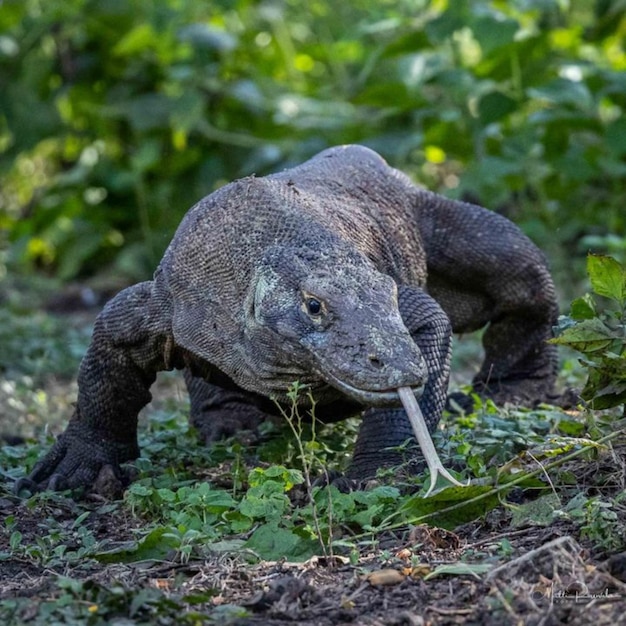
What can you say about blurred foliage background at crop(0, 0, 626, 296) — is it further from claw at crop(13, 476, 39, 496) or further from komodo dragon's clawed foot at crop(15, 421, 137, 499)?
claw at crop(13, 476, 39, 496)

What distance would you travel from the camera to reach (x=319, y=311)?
14.4ft

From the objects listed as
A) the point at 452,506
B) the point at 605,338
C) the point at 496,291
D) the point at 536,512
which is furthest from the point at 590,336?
the point at 496,291

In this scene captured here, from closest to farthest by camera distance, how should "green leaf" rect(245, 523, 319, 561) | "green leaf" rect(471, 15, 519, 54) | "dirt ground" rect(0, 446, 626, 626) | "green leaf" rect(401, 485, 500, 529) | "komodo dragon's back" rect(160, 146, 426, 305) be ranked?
1. "dirt ground" rect(0, 446, 626, 626)
2. "green leaf" rect(245, 523, 319, 561)
3. "green leaf" rect(401, 485, 500, 529)
4. "komodo dragon's back" rect(160, 146, 426, 305)
5. "green leaf" rect(471, 15, 519, 54)

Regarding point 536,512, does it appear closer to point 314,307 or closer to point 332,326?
point 332,326

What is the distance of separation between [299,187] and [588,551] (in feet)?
7.58

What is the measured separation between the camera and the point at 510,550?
3.65 m

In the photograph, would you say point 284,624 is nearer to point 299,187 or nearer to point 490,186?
point 299,187

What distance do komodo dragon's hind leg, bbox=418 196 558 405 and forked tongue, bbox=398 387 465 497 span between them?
6.39 ft

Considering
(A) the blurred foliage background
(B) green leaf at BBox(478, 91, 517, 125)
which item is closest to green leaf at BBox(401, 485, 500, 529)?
(A) the blurred foliage background

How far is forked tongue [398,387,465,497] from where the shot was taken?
397 cm

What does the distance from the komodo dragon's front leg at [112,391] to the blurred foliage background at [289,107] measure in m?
4.38

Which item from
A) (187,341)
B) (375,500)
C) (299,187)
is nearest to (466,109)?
(299,187)

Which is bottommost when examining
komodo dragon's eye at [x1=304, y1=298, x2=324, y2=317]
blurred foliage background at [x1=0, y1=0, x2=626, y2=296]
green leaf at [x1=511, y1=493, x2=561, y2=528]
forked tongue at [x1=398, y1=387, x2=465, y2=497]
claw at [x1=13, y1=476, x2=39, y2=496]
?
blurred foliage background at [x1=0, y1=0, x2=626, y2=296]

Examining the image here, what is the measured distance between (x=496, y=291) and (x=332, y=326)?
2234mm
